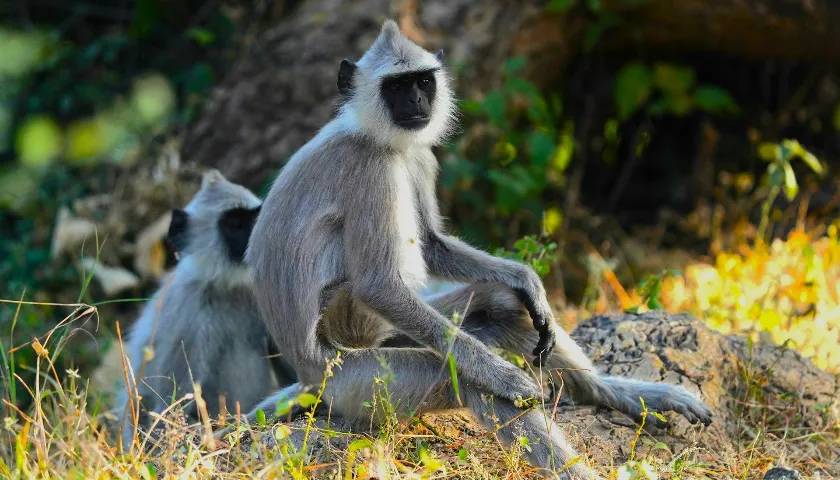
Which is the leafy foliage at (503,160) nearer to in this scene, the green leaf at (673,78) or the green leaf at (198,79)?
the green leaf at (673,78)

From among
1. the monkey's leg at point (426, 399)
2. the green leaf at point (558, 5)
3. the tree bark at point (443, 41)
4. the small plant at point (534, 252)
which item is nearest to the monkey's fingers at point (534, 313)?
the monkey's leg at point (426, 399)

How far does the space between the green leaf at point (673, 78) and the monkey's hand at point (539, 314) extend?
485 centimetres

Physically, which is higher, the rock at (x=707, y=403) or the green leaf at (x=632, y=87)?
the green leaf at (x=632, y=87)

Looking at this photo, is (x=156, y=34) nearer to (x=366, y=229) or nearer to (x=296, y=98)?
(x=296, y=98)

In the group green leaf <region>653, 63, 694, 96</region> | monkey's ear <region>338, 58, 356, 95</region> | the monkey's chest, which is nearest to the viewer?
the monkey's chest

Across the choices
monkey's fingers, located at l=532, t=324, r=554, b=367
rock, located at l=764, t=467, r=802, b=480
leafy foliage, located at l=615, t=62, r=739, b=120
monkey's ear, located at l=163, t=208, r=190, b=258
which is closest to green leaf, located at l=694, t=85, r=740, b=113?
leafy foliage, located at l=615, t=62, r=739, b=120

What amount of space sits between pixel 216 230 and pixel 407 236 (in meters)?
1.92

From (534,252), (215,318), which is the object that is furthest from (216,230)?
(534,252)

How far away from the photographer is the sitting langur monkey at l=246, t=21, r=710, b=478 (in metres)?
3.99

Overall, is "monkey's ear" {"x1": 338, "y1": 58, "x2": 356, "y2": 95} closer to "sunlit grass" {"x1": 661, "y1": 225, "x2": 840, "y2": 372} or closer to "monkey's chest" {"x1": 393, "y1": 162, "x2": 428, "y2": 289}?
"monkey's chest" {"x1": 393, "y1": 162, "x2": 428, "y2": 289}

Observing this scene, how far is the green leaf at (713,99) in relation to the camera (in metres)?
A: 8.56

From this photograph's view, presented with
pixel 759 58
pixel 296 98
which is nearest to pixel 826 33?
pixel 759 58

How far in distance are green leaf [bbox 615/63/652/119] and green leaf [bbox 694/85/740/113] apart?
388 mm

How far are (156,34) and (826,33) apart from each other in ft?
18.2
